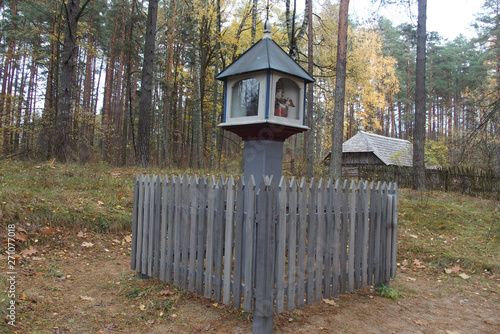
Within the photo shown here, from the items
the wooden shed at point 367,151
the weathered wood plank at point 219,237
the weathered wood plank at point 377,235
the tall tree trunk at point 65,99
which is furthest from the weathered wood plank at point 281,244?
the wooden shed at point 367,151

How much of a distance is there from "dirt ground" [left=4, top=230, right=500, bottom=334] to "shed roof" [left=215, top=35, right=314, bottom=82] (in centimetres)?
277

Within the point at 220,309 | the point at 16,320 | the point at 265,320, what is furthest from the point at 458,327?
the point at 16,320

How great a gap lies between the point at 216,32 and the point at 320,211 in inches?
566

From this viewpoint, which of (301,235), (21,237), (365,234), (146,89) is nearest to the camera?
(301,235)

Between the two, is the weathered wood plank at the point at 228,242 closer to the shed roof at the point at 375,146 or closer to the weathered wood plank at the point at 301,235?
the weathered wood plank at the point at 301,235

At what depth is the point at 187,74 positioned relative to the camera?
72.1ft

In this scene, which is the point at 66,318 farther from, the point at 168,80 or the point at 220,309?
the point at 168,80

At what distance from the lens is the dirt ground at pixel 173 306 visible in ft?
10.1

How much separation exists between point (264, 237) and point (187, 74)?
20.9 m

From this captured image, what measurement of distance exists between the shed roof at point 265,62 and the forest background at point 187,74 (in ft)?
19.4

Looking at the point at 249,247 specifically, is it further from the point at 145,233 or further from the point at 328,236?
the point at 145,233

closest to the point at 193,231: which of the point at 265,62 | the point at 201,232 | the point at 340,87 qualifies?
the point at 201,232

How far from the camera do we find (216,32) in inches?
615

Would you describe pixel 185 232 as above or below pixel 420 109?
below
